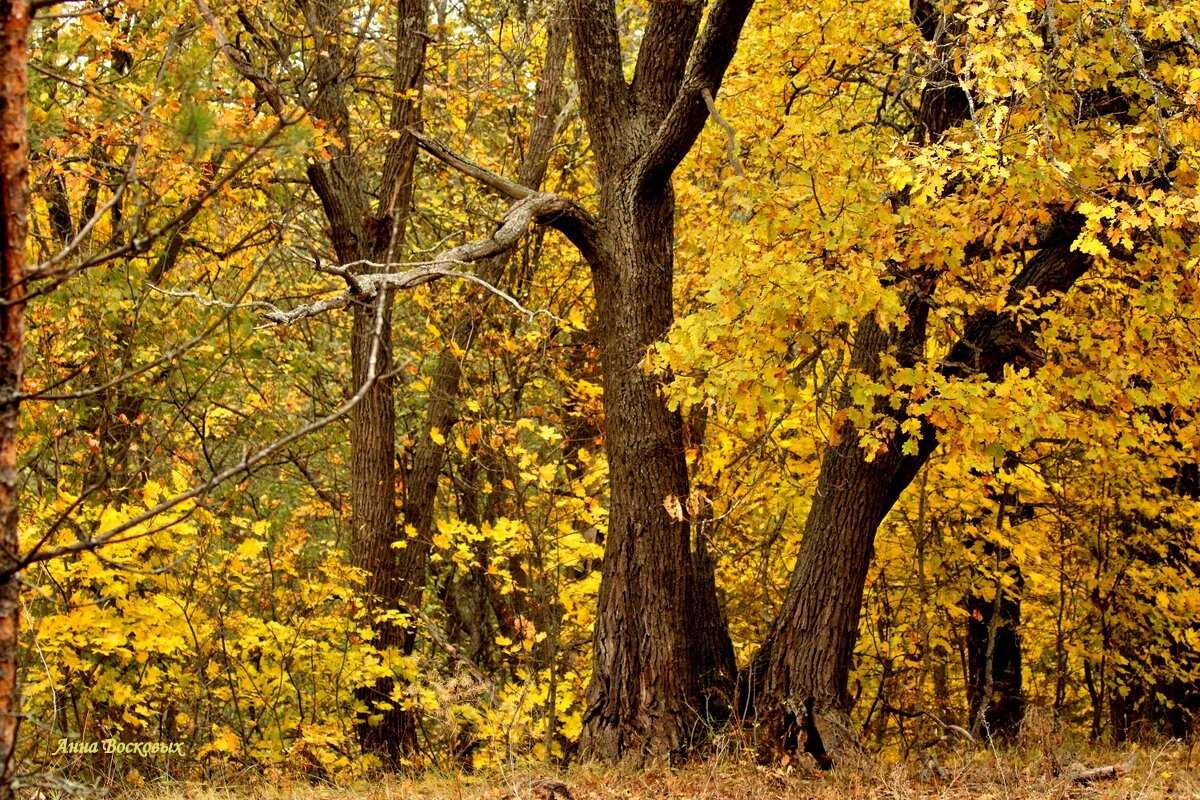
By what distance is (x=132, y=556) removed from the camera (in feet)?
22.7

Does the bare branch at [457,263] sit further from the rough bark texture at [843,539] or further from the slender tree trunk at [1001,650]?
the slender tree trunk at [1001,650]

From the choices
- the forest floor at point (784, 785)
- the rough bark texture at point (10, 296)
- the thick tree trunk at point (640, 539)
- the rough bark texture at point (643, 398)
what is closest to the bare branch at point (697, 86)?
the rough bark texture at point (643, 398)

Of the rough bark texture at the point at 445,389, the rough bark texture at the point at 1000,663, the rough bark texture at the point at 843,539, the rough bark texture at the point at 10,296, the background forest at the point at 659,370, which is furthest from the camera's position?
the rough bark texture at the point at 445,389

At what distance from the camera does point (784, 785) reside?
5898 mm

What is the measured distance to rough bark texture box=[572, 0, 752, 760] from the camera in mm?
6668

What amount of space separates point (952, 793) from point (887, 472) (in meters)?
1.98

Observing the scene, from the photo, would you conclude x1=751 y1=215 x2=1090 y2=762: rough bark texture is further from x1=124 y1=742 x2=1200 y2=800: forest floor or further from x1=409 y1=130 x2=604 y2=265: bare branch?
x1=409 y1=130 x2=604 y2=265: bare branch

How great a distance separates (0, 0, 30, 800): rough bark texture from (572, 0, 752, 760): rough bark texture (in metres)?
4.46

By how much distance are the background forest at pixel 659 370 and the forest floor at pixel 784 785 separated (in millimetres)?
423

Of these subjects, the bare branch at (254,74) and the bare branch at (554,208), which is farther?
the bare branch at (254,74)

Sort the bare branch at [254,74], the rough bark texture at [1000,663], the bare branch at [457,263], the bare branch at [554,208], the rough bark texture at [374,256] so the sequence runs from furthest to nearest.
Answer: the rough bark texture at [1000,663], the rough bark texture at [374,256], the bare branch at [254,74], the bare branch at [554,208], the bare branch at [457,263]

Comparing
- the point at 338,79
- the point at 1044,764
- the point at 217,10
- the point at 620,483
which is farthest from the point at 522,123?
the point at 1044,764

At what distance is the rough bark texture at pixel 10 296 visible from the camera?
2398 mm

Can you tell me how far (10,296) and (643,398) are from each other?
15.5 ft
